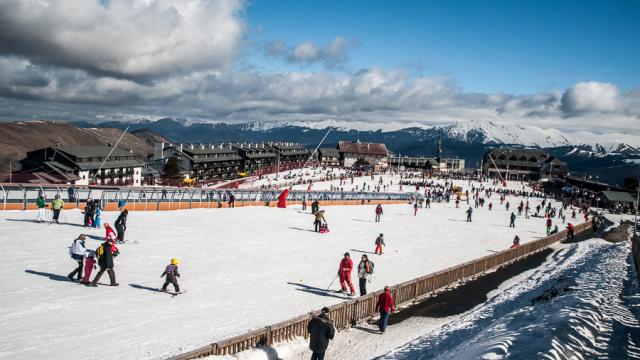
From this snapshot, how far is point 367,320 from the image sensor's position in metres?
13.0

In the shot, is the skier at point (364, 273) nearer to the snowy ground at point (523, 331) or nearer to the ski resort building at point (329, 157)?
the snowy ground at point (523, 331)

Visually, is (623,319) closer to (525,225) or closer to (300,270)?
(300,270)

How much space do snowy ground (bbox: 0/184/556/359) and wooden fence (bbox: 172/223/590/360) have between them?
4.02 feet

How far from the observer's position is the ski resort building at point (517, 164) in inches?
5202

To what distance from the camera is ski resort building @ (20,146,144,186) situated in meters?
73.9

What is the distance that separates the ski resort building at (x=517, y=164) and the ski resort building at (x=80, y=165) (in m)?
94.1

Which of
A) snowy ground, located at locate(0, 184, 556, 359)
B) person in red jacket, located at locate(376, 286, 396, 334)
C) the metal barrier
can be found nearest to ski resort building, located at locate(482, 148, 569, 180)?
the metal barrier

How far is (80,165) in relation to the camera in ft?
254

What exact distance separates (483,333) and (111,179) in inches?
3291

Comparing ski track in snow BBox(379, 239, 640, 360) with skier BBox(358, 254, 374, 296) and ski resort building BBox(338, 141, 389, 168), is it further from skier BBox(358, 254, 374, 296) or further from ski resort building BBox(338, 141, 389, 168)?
ski resort building BBox(338, 141, 389, 168)

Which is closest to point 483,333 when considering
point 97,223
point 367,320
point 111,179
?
point 367,320

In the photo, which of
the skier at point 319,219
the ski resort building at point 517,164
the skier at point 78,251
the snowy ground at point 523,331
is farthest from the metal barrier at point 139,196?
the ski resort building at point 517,164

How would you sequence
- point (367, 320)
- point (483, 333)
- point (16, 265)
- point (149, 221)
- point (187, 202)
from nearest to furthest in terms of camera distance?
point (483, 333), point (367, 320), point (16, 265), point (149, 221), point (187, 202)

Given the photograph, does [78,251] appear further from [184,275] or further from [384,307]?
[384,307]
